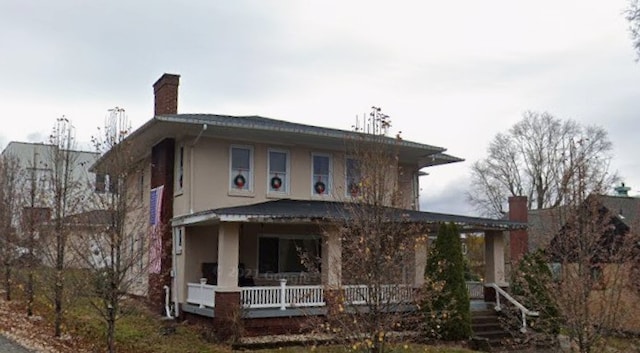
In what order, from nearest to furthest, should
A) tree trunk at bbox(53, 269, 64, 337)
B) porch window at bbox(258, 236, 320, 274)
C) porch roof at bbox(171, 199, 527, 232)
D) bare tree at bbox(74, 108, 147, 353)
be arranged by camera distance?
bare tree at bbox(74, 108, 147, 353) < tree trunk at bbox(53, 269, 64, 337) < porch roof at bbox(171, 199, 527, 232) < porch window at bbox(258, 236, 320, 274)

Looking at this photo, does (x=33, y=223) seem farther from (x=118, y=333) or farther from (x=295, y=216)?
(x=295, y=216)

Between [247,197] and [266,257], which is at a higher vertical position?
[247,197]

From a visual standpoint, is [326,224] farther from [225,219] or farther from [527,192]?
[527,192]

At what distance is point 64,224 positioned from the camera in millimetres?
14359

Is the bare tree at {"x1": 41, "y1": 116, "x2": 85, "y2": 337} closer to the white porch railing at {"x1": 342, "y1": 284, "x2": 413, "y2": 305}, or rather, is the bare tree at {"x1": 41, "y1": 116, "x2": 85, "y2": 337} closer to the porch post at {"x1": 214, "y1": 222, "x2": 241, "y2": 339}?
the porch post at {"x1": 214, "y1": 222, "x2": 241, "y2": 339}

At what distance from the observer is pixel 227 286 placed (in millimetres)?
14836

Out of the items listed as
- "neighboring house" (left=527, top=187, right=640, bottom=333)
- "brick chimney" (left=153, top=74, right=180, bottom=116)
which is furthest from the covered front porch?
"brick chimney" (left=153, top=74, right=180, bottom=116)

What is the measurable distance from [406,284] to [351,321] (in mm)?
1101

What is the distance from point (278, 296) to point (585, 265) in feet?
26.7

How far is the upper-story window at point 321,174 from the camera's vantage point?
62.8 feet

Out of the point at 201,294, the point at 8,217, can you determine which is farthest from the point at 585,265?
the point at 8,217

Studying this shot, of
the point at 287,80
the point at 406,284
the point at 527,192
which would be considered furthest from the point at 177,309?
the point at 527,192

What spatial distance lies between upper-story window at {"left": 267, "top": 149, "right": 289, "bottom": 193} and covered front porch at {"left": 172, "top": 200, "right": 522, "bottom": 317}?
768 mm

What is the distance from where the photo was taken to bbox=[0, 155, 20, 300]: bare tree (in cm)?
1858
